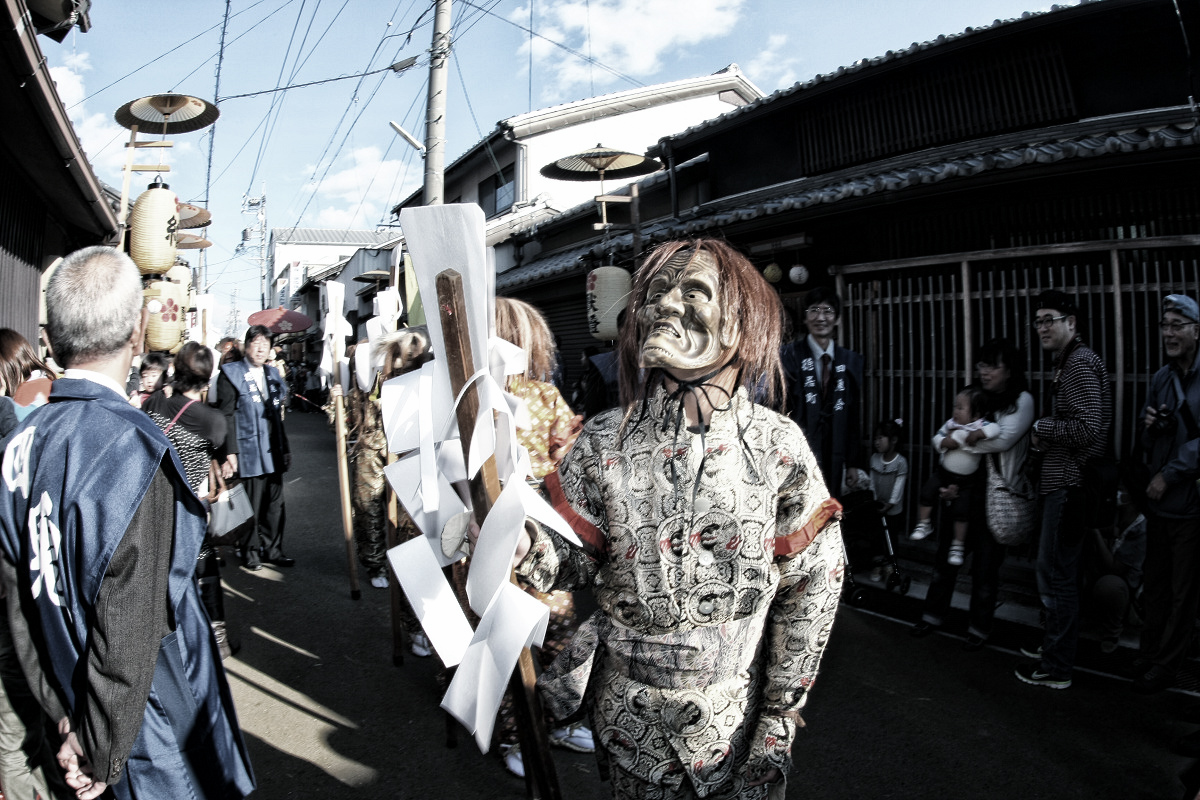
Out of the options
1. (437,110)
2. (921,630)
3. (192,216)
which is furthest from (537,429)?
(192,216)

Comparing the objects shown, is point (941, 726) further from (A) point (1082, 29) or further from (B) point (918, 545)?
(A) point (1082, 29)

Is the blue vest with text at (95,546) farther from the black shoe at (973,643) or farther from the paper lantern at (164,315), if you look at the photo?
the paper lantern at (164,315)

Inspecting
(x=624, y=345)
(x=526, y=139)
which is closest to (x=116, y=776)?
(x=624, y=345)

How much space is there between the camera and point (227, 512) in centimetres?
482

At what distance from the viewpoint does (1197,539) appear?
3871 mm

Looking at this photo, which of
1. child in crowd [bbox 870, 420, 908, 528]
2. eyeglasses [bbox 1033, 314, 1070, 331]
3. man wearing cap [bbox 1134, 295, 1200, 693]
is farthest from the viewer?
child in crowd [bbox 870, 420, 908, 528]

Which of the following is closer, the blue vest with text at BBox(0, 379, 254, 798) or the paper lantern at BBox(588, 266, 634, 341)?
the blue vest with text at BBox(0, 379, 254, 798)

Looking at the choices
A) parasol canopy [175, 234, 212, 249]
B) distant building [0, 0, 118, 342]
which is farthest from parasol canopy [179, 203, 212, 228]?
distant building [0, 0, 118, 342]

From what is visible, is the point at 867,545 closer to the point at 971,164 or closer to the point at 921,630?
the point at 921,630

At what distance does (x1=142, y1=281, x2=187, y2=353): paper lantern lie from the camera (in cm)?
759

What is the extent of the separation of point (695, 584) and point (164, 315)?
768 centimetres

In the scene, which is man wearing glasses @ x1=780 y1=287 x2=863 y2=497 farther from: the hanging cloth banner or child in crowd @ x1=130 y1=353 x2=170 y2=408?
child in crowd @ x1=130 y1=353 x2=170 y2=408

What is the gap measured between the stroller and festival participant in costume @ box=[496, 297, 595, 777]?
280 centimetres

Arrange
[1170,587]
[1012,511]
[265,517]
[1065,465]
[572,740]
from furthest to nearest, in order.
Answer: [265,517]
[1012,511]
[1065,465]
[1170,587]
[572,740]
